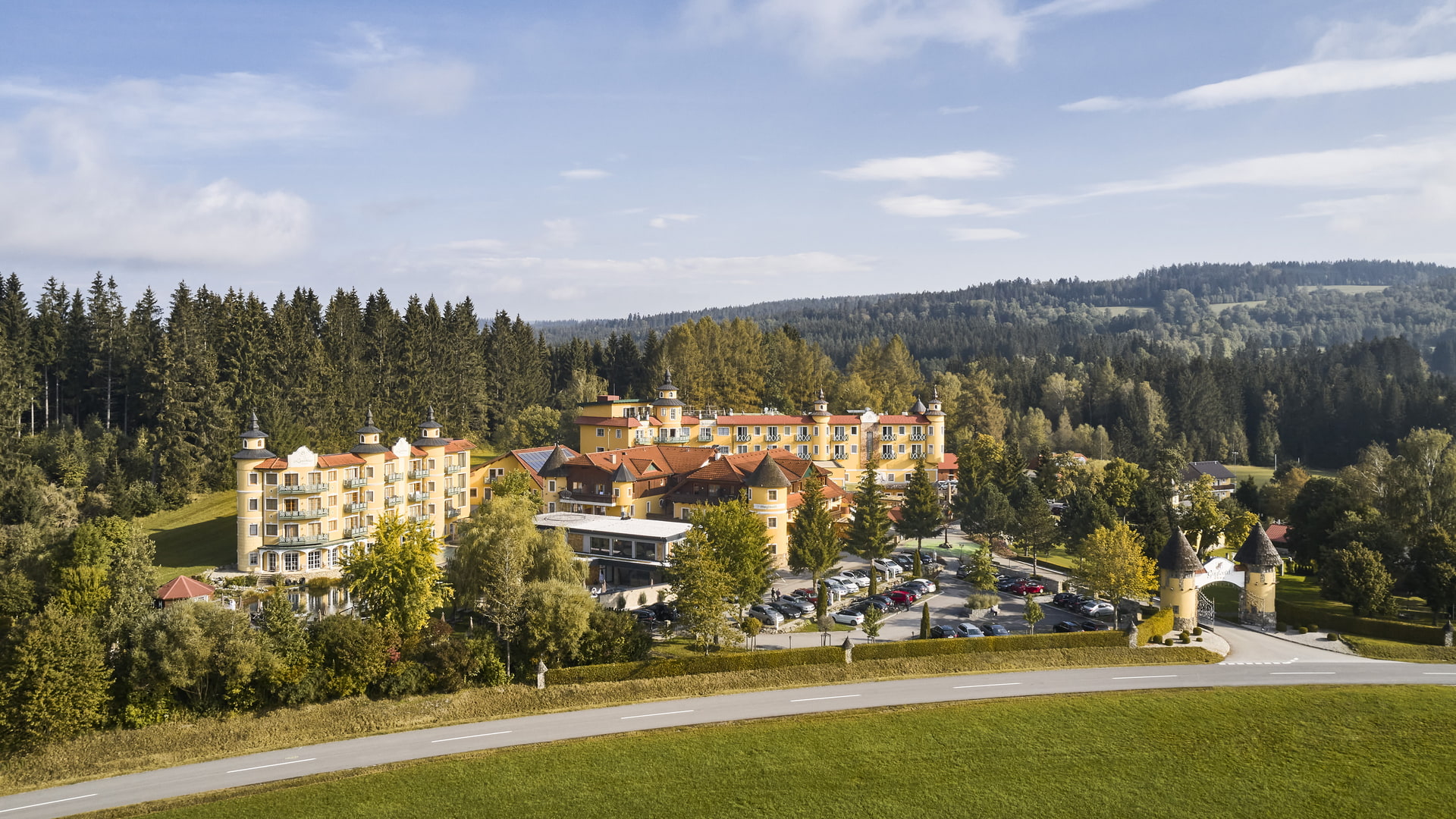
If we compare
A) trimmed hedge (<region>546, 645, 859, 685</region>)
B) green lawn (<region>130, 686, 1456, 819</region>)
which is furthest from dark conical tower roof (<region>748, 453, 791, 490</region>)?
green lawn (<region>130, 686, 1456, 819</region>)

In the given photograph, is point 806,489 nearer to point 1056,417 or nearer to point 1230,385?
point 1056,417

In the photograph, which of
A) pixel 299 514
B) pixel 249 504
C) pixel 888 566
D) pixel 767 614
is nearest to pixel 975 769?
pixel 767 614

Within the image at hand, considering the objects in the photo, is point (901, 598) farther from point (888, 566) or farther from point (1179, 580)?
point (1179, 580)

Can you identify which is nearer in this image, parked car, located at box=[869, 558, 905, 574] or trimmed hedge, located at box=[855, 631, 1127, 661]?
trimmed hedge, located at box=[855, 631, 1127, 661]

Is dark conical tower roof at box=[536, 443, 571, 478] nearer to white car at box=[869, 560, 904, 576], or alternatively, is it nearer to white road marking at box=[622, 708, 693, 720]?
white car at box=[869, 560, 904, 576]

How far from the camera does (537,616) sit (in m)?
45.2

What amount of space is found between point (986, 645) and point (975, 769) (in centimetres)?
1252

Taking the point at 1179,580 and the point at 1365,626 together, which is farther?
the point at 1179,580

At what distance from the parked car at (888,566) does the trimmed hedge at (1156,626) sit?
17847 millimetres

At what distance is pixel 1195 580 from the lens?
55.4m

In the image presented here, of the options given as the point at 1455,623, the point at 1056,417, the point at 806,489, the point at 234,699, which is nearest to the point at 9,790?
the point at 234,699

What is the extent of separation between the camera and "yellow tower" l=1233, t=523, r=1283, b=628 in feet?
181

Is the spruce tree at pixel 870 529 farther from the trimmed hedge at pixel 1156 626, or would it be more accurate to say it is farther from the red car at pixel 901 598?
the trimmed hedge at pixel 1156 626

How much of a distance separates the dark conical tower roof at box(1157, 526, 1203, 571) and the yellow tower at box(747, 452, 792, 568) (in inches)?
972
